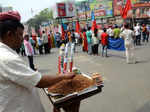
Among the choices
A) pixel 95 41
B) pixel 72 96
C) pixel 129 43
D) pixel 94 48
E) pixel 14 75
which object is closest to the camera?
pixel 14 75

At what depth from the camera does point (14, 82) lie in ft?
3.63

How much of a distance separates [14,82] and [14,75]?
67 mm

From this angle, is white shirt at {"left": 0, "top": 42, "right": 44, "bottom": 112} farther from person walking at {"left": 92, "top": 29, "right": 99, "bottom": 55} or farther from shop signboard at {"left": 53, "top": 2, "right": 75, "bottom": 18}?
shop signboard at {"left": 53, "top": 2, "right": 75, "bottom": 18}

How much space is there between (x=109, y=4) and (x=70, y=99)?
31.3 meters

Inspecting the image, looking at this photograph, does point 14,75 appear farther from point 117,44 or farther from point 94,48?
point 94,48

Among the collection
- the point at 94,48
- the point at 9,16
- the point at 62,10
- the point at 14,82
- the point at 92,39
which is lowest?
the point at 94,48

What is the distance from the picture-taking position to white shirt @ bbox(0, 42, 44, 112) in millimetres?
1063

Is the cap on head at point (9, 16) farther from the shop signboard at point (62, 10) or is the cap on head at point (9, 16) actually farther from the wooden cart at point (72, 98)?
the shop signboard at point (62, 10)

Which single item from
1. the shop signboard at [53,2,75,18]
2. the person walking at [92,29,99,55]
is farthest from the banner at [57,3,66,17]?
the person walking at [92,29,99,55]

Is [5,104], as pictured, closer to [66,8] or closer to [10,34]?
[10,34]

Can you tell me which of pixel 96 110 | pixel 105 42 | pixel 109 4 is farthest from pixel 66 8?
pixel 109 4

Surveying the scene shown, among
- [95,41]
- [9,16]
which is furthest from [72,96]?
[95,41]

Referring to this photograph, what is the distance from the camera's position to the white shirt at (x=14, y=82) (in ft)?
3.49

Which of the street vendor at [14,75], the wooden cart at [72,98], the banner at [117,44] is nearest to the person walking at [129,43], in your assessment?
the banner at [117,44]
